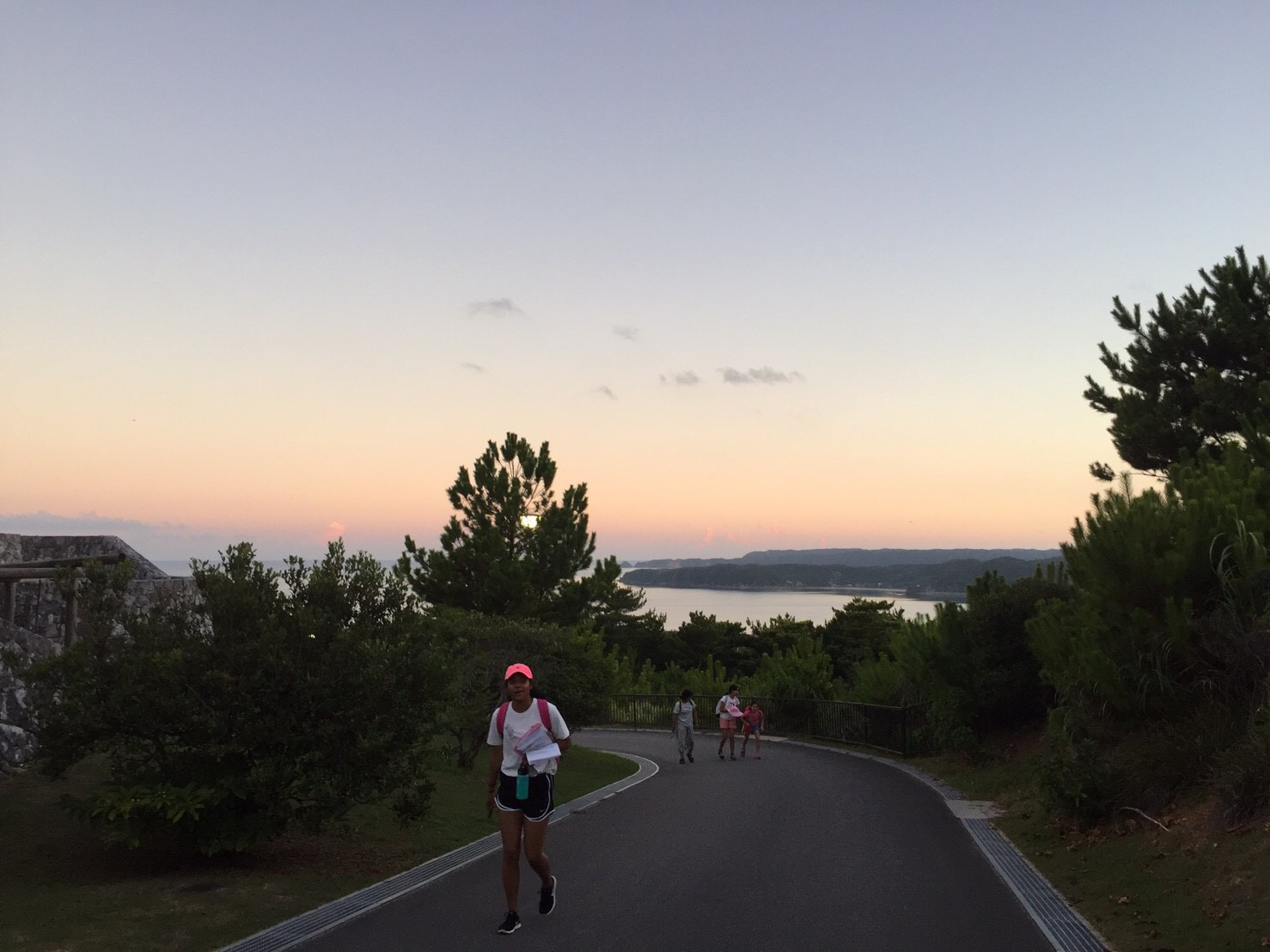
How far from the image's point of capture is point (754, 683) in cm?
4562

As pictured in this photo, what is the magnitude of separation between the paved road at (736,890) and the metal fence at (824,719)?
964 cm

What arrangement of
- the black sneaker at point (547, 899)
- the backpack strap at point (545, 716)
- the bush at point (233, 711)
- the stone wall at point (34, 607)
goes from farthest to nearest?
the stone wall at point (34, 607)
the bush at point (233, 711)
the black sneaker at point (547, 899)
the backpack strap at point (545, 716)

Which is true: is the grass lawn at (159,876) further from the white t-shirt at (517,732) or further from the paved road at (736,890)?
the white t-shirt at (517,732)

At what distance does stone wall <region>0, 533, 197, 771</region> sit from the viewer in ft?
38.8

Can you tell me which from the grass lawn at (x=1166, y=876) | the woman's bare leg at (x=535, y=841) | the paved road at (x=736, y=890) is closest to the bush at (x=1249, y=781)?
the grass lawn at (x=1166, y=876)

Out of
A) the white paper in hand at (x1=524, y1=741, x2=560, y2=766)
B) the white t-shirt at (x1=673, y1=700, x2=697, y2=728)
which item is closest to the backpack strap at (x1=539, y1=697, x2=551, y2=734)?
the white paper in hand at (x1=524, y1=741, x2=560, y2=766)

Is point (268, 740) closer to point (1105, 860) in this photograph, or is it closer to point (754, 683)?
point (1105, 860)

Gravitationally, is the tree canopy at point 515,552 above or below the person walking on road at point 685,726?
above

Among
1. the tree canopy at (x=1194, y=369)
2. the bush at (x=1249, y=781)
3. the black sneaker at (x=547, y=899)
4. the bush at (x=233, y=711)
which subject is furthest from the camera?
the tree canopy at (x=1194, y=369)

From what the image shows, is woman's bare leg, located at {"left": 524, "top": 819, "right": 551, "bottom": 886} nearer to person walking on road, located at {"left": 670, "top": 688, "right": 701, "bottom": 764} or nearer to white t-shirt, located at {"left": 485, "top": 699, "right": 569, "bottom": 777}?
white t-shirt, located at {"left": 485, "top": 699, "right": 569, "bottom": 777}

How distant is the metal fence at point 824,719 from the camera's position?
25219 mm

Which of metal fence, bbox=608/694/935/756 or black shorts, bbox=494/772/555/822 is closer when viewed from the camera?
black shorts, bbox=494/772/555/822

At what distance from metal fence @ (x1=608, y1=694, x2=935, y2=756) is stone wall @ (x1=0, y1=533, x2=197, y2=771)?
16.2m

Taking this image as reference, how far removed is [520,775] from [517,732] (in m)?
0.31
